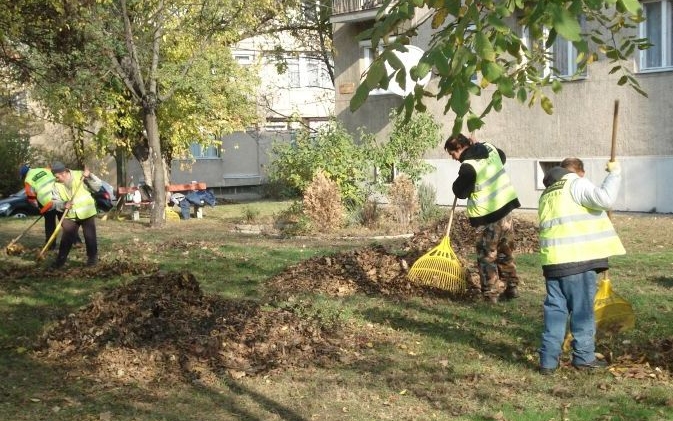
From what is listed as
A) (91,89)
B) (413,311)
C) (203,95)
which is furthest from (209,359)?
(203,95)

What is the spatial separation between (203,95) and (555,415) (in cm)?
2002

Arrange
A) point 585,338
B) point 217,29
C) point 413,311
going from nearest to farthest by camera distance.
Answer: point 585,338, point 413,311, point 217,29

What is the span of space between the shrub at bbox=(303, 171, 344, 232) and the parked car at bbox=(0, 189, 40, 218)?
13527mm

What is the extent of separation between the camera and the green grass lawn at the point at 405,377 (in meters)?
5.59

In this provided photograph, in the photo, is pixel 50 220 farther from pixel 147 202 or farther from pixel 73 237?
pixel 147 202

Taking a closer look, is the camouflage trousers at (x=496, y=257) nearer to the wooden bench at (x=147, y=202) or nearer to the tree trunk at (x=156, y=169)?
the tree trunk at (x=156, y=169)

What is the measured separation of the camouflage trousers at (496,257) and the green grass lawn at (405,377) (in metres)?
0.20

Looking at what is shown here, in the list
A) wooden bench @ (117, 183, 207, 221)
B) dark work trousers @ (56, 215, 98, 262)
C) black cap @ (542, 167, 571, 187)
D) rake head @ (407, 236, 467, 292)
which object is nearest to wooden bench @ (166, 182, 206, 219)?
wooden bench @ (117, 183, 207, 221)

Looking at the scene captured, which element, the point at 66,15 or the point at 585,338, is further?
the point at 66,15

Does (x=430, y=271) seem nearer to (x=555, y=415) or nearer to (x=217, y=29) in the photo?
(x=555, y=415)

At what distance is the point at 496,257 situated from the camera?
8.71 meters

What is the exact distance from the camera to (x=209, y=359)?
22.1ft

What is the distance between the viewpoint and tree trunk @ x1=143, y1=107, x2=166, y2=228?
63.6ft

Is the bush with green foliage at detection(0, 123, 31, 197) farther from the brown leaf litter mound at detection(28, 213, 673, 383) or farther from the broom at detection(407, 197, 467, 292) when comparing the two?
the broom at detection(407, 197, 467, 292)
